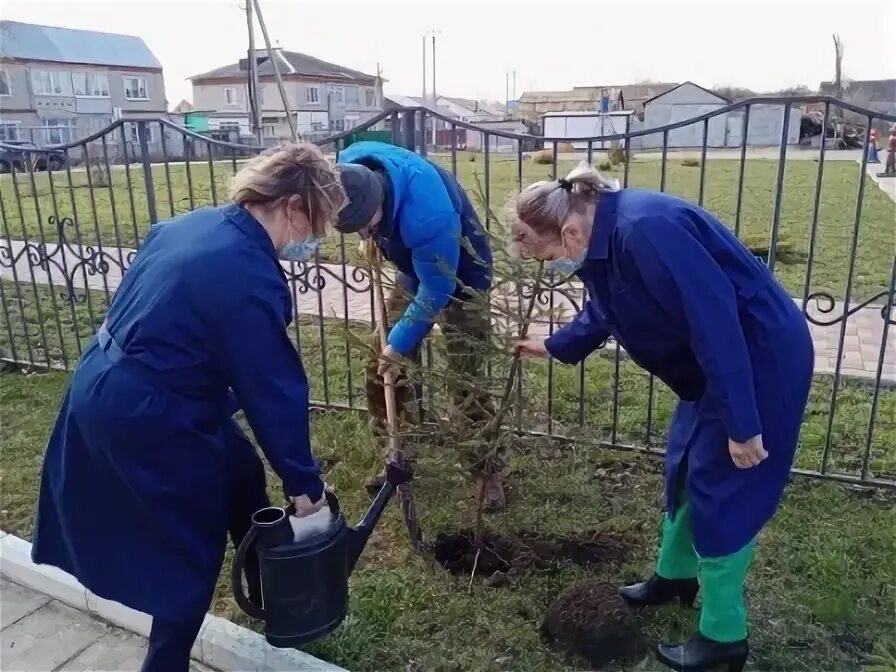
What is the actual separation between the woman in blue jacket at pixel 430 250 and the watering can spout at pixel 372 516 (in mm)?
382

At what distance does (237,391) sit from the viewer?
1811mm

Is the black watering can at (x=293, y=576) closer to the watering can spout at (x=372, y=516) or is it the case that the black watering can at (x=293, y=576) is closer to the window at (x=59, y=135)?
the watering can spout at (x=372, y=516)

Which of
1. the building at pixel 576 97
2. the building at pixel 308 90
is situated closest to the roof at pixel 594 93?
the building at pixel 576 97

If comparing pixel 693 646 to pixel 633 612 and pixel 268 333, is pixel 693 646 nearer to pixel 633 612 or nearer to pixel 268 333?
pixel 633 612

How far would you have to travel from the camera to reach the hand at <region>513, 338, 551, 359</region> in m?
2.48

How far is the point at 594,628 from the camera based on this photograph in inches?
95.9

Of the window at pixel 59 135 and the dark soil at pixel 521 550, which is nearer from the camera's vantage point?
the dark soil at pixel 521 550

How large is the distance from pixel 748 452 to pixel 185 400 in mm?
1409

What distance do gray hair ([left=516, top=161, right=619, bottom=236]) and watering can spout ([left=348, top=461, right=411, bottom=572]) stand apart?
0.89 m

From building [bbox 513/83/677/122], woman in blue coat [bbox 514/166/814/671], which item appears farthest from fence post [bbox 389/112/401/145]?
building [bbox 513/83/677/122]

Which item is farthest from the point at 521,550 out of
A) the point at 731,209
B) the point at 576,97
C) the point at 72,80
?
the point at 576,97

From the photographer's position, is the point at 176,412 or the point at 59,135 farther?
the point at 59,135

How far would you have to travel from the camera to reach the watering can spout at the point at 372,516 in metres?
2.20

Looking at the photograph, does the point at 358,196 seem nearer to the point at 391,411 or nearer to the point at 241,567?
the point at 391,411
